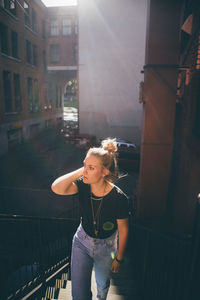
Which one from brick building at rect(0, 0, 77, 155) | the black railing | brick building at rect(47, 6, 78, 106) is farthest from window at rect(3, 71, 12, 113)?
the black railing

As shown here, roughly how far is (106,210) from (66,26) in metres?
34.7

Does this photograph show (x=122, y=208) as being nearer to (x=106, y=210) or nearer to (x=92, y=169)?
(x=106, y=210)

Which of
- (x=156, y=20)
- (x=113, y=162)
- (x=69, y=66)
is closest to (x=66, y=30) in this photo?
(x=69, y=66)

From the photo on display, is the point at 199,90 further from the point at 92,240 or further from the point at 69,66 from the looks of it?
the point at 69,66

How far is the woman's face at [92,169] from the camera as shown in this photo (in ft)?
7.22

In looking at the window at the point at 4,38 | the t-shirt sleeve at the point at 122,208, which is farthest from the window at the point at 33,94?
the t-shirt sleeve at the point at 122,208

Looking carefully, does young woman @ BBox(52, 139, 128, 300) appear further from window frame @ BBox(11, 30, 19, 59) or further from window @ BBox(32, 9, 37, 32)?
window @ BBox(32, 9, 37, 32)

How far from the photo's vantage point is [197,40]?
5375 mm

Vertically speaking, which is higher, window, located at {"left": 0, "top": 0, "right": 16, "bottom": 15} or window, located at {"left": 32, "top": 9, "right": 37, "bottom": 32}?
window, located at {"left": 32, "top": 9, "right": 37, "bottom": 32}

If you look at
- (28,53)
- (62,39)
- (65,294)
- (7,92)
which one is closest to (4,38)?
(7,92)

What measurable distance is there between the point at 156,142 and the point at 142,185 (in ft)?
5.38

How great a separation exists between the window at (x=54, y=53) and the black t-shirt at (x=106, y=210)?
33.8m

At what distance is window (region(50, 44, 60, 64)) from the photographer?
31466mm

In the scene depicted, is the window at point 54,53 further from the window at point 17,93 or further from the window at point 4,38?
the window at point 4,38
